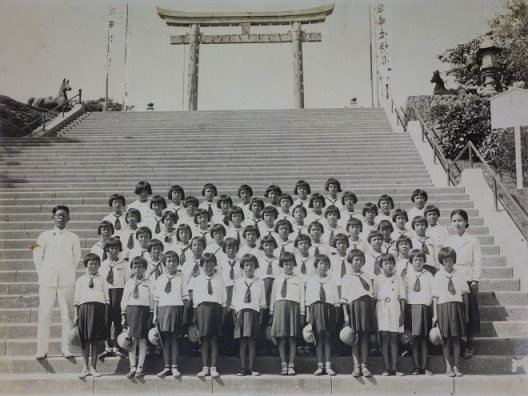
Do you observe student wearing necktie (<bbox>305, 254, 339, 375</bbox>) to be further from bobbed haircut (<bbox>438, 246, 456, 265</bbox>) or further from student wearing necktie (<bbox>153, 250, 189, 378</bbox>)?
student wearing necktie (<bbox>153, 250, 189, 378</bbox>)

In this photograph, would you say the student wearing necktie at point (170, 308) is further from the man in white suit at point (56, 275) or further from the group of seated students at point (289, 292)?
the man in white suit at point (56, 275)

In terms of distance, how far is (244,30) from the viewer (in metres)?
19.4

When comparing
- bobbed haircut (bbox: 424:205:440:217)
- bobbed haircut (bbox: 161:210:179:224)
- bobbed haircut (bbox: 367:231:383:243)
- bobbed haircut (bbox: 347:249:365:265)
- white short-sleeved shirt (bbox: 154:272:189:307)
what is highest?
bobbed haircut (bbox: 424:205:440:217)

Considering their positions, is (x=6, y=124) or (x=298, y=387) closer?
(x=298, y=387)

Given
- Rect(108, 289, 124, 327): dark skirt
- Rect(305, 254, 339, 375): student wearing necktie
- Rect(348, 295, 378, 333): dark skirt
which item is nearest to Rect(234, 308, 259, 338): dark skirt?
Rect(305, 254, 339, 375): student wearing necktie

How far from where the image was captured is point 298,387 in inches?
206

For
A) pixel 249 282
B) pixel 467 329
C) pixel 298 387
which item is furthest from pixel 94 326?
pixel 467 329

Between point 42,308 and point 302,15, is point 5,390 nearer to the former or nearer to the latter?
point 42,308

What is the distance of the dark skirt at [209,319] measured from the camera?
5391mm

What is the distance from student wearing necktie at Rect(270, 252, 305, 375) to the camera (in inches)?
213

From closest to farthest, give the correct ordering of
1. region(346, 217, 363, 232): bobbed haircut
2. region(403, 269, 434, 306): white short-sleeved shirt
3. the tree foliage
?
region(403, 269, 434, 306): white short-sleeved shirt, region(346, 217, 363, 232): bobbed haircut, the tree foliage

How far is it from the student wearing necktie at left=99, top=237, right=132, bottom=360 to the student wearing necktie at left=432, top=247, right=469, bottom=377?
3.32 metres

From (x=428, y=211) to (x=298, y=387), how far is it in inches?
110

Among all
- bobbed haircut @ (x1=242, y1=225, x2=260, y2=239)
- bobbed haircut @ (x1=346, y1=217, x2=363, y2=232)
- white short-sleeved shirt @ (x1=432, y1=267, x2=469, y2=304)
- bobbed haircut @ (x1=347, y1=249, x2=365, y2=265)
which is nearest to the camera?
white short-sleeved shirt @ (x1=432, y1=267, x2=469, y2=304)
